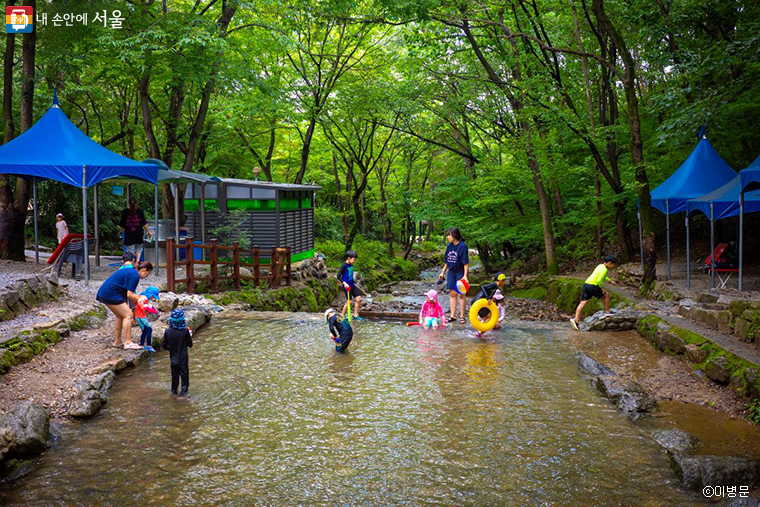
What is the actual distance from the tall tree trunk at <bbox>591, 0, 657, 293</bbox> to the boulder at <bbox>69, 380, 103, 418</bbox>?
1218cm

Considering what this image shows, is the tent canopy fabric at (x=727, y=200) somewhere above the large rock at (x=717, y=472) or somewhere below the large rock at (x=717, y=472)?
above

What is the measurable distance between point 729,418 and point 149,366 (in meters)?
7.38

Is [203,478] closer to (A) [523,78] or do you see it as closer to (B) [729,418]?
(B) [729,418]

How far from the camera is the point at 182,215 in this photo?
21250mm

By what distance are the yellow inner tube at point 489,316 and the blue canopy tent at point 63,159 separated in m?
8.33

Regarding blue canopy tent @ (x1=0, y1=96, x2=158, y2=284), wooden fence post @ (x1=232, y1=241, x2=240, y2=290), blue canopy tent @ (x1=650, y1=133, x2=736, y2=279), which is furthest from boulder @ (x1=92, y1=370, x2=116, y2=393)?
blue canopy tent @ (x1=650, y1=133, x2=736, y2=279)

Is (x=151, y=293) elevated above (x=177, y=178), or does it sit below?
below

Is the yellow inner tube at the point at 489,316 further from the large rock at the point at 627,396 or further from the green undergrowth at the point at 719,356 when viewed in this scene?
the large rock at the point at 627,396

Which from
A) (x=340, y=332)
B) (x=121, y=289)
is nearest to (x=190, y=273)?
(x=121, y=289)

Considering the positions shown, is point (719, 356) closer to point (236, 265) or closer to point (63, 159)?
point (236, 265)

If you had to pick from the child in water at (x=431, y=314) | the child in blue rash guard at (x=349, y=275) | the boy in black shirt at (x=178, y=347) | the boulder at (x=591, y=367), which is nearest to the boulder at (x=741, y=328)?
the boulder at (x=591, y=367)

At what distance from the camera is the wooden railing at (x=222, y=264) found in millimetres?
13327

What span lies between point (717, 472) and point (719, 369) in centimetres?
296

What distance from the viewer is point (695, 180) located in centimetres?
1412
